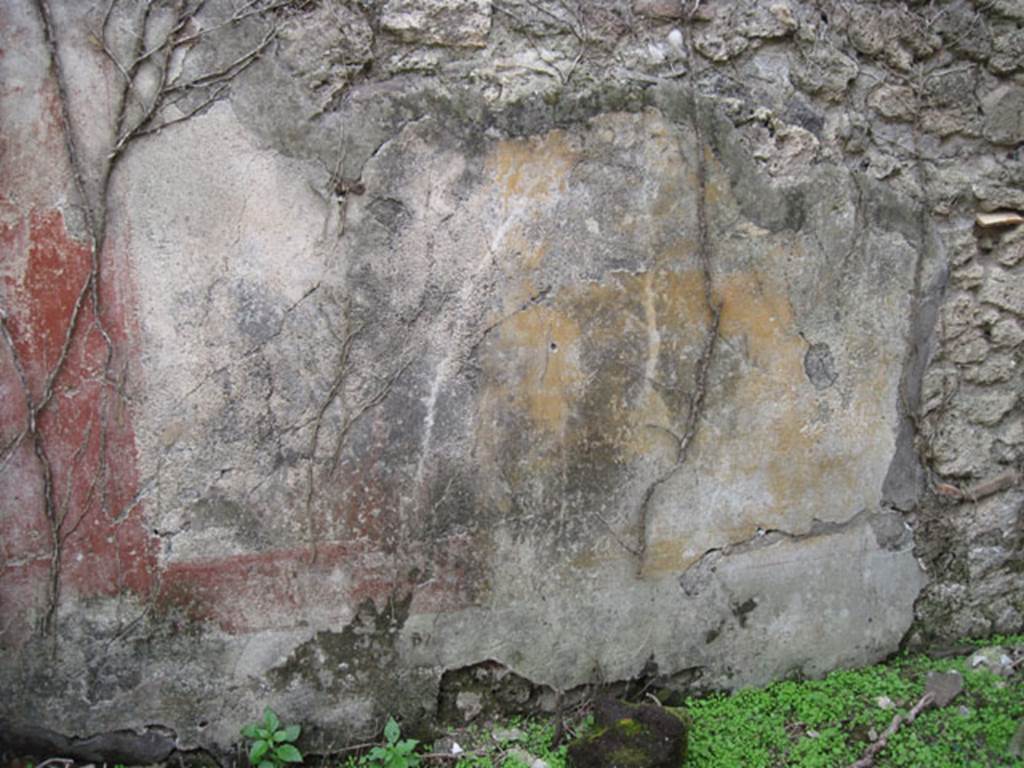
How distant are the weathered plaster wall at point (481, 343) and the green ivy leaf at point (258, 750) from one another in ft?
0.38

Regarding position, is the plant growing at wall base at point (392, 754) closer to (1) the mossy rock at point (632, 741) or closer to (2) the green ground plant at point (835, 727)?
(2) the green ground plant at point (835, 727)

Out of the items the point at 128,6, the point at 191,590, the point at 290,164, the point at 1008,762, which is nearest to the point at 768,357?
the point at 1008,762

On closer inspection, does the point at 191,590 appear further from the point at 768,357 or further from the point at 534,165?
the point at 768,357

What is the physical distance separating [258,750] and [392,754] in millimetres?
360

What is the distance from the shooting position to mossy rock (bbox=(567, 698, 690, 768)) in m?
2.26

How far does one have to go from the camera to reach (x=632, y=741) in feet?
7.50

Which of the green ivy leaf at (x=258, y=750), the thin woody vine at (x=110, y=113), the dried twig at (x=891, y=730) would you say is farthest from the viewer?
the dried twig at (x=891, y=730)

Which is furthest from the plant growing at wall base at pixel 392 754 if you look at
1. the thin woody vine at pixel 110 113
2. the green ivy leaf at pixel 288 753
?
the thin woody vine at pixel 110 113

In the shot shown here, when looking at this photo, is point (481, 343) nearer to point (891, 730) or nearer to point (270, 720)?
point (270, 720)

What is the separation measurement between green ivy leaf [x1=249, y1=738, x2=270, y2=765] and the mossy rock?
2.73ft

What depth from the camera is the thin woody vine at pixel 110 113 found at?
2055 mm

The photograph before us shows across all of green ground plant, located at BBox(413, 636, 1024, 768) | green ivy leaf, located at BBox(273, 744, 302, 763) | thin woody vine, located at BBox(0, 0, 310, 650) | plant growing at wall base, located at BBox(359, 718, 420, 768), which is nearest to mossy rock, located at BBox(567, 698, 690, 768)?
green ground plant, located at BBox(413, 636, 1024, 768)

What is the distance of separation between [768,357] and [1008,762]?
1.33 metres

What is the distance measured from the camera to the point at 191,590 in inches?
89.3
